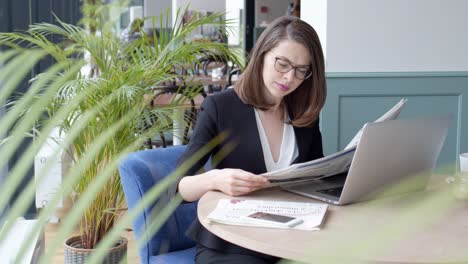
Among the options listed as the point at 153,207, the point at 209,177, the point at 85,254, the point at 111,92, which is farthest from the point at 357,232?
the point at 85,254

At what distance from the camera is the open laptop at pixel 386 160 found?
139cm

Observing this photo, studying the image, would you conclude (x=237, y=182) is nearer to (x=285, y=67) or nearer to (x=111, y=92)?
(x=285, y=67)

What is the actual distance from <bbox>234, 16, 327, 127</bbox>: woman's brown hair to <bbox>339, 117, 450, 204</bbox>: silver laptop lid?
0.42 metres

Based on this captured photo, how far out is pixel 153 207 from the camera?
1.83 m

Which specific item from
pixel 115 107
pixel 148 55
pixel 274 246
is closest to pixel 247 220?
pixel 274 246

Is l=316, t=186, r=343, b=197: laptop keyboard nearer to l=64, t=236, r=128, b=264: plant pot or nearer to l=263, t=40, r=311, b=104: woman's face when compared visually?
l=263, t=40, r=311, b=104: woman's face

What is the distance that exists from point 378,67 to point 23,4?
2028mm

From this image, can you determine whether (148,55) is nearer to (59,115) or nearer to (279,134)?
(279,134)

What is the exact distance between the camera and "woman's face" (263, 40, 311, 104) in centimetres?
178

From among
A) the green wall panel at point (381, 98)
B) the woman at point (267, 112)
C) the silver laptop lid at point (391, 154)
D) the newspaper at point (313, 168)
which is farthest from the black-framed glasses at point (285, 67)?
the green wall panel at point (381, 98)

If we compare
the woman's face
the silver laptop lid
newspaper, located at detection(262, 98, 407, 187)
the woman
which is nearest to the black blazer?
the woman

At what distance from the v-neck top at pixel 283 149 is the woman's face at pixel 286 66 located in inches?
5.1

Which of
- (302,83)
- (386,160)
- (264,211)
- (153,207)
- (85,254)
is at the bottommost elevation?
(85,254)

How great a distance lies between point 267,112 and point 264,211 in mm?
540
